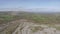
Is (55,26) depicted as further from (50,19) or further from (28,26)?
(28,26)

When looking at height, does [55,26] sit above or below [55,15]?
below

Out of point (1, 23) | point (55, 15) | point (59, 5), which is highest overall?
point (59, 5)

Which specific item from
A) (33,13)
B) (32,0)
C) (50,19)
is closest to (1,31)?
(33,13)

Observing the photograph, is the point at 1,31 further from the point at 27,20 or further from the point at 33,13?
the point at 33,13

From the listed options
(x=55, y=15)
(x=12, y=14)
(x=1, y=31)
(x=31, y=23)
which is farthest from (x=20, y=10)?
(x=55, y=15)

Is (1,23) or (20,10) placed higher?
(20,10)

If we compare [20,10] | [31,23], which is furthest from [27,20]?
[20,10]

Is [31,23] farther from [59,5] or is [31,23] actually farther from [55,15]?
[59,5]

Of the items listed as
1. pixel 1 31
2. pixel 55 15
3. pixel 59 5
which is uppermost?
pixel 59 5
